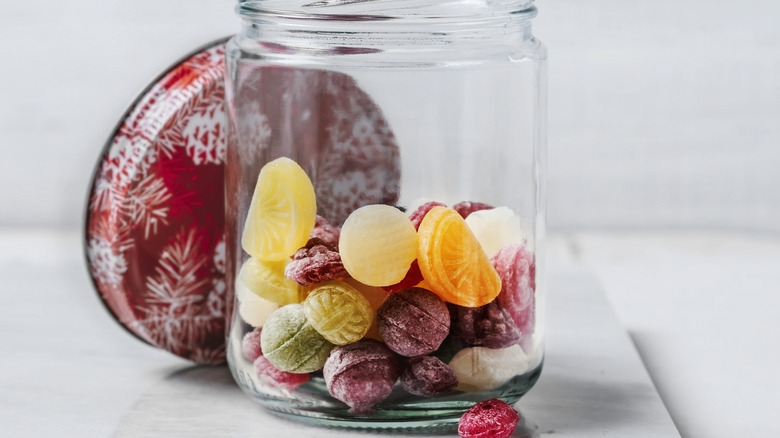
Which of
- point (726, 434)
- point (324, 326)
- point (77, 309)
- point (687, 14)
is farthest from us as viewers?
point (687, 14)

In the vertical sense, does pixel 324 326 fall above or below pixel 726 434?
above

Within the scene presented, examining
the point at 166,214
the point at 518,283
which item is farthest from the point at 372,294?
the point at 166,214

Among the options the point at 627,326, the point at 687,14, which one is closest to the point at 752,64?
the point at 687,14

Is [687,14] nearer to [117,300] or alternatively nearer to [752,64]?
[752,64]

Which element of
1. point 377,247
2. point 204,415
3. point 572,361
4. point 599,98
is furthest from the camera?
point 599,98

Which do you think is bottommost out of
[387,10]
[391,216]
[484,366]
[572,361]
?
[572,361]

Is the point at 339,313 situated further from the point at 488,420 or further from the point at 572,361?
the point at 572,361

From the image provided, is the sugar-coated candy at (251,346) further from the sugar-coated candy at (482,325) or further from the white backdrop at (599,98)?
the white backdrop at (599,98)
